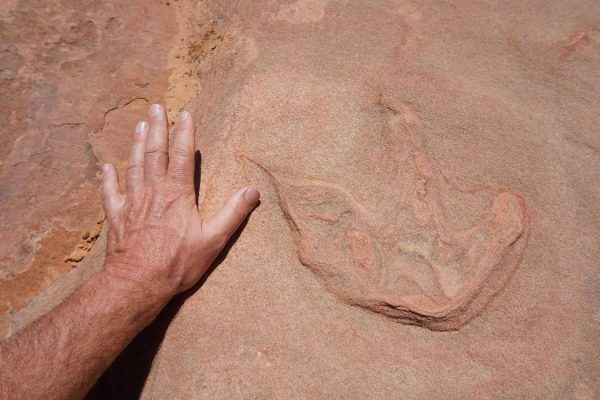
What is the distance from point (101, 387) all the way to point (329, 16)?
5.23ft

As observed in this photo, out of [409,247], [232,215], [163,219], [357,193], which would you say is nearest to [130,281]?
[163,219]

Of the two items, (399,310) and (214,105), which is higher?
(214,105)

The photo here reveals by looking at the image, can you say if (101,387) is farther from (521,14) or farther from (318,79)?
(521,14)

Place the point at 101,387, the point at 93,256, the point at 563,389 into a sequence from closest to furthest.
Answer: the point at 563,389
the point at 101,387
the point at 93,256

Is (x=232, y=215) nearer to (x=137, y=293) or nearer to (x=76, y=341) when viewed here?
(x=137, y=293)

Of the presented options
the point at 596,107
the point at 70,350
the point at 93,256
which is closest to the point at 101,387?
the point at 70,350

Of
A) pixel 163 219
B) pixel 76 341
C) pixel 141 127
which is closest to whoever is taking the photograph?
pixel 76 341

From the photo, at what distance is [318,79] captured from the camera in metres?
1.57

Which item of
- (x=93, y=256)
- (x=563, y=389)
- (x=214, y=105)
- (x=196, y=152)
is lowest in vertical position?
(x=563, y=389)

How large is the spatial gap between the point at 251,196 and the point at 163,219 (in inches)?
12.0

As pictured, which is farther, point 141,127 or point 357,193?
point 141,127

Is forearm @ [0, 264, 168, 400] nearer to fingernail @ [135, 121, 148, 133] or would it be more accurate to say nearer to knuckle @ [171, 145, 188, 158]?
knuckle @ [171, 145, 188, 158]

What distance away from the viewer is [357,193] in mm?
1439

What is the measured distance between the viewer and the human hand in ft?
4.51
